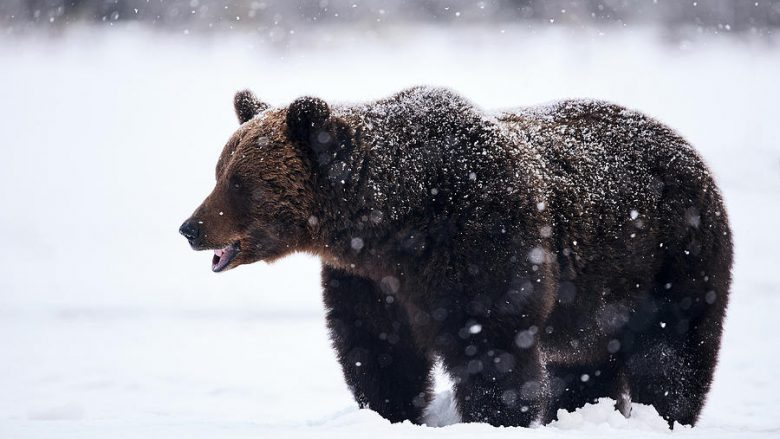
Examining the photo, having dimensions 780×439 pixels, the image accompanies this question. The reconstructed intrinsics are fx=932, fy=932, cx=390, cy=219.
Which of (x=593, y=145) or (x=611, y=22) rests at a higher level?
(x=593, y=145)

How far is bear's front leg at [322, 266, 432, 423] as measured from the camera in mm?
4828

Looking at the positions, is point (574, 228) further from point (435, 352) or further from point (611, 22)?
point (611, 22)

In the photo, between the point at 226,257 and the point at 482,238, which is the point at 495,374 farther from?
the point at 226,257

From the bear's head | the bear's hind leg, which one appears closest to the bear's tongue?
the bear's head

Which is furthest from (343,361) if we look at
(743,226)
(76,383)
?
(743,226)

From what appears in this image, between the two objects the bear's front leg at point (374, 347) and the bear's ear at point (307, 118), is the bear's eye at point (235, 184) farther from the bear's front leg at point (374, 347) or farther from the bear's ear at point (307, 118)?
the bear's front leg at point (374, 347)

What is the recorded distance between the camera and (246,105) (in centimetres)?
525

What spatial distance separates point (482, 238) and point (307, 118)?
1.05m

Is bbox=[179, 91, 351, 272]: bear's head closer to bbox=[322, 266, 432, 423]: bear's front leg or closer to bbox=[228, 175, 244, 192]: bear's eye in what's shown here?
bbox=[228, 175, 244, 192]: bear's eye

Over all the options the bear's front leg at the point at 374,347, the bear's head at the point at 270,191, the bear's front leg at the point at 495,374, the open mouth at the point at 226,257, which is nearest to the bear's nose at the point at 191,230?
the bear's head at the point at 270,191

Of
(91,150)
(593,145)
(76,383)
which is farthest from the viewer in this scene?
Result: (91,150)

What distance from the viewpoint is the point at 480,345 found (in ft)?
14.4

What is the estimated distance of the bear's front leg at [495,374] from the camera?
4.38 meters

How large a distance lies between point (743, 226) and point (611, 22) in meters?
12.3
